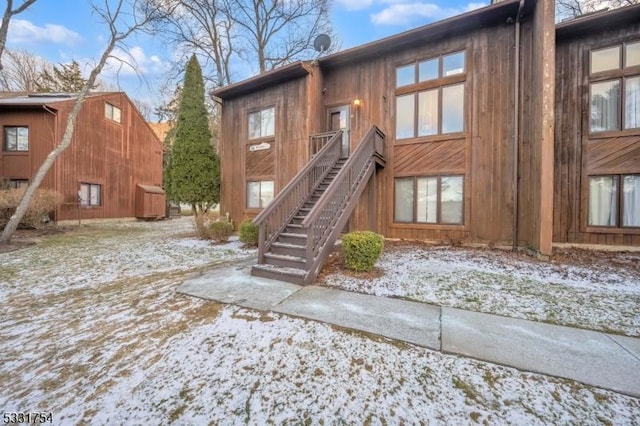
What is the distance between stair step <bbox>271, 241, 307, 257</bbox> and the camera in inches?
203

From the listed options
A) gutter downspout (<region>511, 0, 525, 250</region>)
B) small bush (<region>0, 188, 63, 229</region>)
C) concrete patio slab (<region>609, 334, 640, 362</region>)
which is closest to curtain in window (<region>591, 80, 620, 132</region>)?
gutter downspout (<region>511, 0, 525, 250</region>)

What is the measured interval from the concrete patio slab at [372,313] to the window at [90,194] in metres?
16.8

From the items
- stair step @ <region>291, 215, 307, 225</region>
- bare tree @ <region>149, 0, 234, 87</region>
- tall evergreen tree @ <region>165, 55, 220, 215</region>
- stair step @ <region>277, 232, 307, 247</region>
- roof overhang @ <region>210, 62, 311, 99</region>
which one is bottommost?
stair step @ <region>277, 232, 307, 247</region>

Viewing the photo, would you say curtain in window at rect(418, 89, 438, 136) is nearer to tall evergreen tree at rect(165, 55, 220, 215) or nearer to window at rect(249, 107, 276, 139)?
→ window at rect(249, 107, 276, 139)

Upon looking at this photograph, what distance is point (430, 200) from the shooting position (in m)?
8.12

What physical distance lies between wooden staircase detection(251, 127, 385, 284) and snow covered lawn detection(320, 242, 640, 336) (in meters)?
0.57

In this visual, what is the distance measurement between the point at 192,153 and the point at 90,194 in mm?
9553

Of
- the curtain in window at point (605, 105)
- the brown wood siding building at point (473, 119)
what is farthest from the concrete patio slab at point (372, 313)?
the curtain in window at point (605, 105)

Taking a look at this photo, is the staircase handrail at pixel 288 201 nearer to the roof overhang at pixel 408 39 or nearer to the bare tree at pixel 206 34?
the roof overhang at pixel 408 39

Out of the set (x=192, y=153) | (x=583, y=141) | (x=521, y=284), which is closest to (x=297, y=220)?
(x=521, y=284)

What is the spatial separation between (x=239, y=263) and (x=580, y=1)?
19601 mm

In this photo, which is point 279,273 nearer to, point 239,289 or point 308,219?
point 239,289

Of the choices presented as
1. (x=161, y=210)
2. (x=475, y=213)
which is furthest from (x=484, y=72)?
(x=161, y=210)

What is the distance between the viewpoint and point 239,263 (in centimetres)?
613
